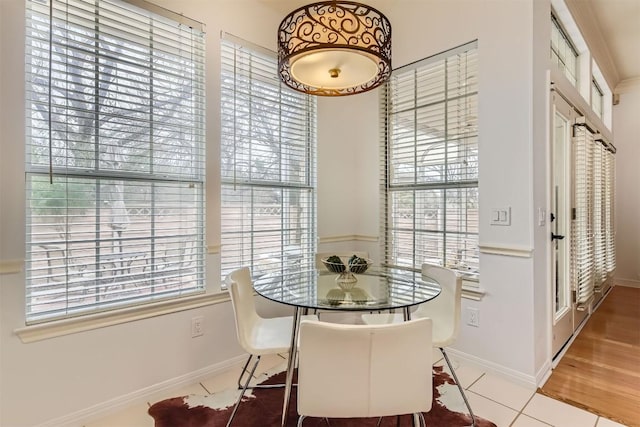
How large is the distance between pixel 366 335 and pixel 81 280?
162cm

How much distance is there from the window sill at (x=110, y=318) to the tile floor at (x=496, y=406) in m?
0.52

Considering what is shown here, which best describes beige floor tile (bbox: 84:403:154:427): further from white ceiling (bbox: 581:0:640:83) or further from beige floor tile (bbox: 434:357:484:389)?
white ceiling (bbox: 581:0:640:83)

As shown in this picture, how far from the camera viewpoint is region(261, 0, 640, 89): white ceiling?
8.94 ft

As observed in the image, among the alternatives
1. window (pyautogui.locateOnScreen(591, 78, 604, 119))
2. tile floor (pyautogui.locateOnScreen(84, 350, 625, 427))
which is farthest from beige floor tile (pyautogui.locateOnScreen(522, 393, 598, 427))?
window (pyautogui.locateOnScreen(591, 78, 604, 119))

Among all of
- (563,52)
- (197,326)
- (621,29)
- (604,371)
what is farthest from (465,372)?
(621,29)

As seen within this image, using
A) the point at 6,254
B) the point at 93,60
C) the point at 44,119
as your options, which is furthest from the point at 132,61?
the point at 6,254

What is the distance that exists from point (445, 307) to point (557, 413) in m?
0.82

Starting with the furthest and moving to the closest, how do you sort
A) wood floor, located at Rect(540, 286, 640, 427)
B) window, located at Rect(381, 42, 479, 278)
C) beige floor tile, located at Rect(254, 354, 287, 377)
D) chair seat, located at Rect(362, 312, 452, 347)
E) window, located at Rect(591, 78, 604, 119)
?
window, located at Rect(591, 78, 604, 119) < window, located at Rect(381, 42, 479, 278) < beige floor tile, located at Rect(254, 354, 287, 377) < wood floor, located at Rect(540, 286, 640, 427) < chair seat, located at Rect(362, 312, 452, 347)

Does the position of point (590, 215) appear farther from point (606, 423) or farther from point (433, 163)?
point (606, 423)

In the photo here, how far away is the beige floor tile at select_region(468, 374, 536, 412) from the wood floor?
0.45 feet

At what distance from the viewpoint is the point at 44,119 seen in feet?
5.43

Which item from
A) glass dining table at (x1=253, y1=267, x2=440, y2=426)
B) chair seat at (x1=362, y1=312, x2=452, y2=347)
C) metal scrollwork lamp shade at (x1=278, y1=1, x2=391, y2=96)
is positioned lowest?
chair seat at (x1=362, y1=312, x2=452, y2=347)

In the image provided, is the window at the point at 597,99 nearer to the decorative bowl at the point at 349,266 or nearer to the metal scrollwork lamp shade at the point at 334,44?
the metal scrollwork lamp shade at the point at 334,44

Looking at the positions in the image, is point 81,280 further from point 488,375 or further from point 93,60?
point 488,375
